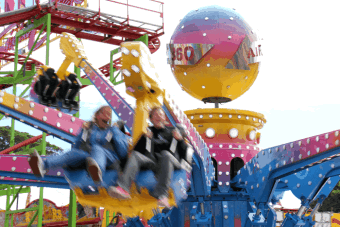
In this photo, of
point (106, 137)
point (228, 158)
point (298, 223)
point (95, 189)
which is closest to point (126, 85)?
point (106, 137)

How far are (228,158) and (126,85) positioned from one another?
11.0 feet

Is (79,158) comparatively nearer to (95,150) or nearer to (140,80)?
(95,150)

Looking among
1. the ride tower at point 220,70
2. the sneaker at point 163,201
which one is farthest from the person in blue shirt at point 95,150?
the ride tower at point 220,70

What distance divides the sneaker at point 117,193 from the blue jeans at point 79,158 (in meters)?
0.15

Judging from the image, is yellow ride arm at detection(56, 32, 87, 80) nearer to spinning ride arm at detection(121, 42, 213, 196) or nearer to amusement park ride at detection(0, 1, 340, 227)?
amusement park ride at detection(0, 1, 340, 227)

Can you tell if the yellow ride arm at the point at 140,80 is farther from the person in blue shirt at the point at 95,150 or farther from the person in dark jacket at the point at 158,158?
the person in blue shirt at the point at 95,150

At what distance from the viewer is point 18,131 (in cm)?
3391

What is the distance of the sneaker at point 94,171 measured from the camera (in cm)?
300

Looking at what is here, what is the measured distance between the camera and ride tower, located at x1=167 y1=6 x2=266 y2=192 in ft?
20.6

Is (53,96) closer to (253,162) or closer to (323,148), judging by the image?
(253,162)

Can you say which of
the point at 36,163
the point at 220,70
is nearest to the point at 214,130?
the point at 220,70

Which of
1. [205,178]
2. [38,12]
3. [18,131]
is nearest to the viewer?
[205,178]

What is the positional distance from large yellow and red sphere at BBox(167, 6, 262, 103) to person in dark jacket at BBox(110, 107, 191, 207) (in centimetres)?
319

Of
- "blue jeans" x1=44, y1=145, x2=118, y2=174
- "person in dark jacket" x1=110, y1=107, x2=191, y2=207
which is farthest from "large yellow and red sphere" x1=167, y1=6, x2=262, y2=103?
"blue jeans" x1=44, y1=145, x2=118, y2=174
